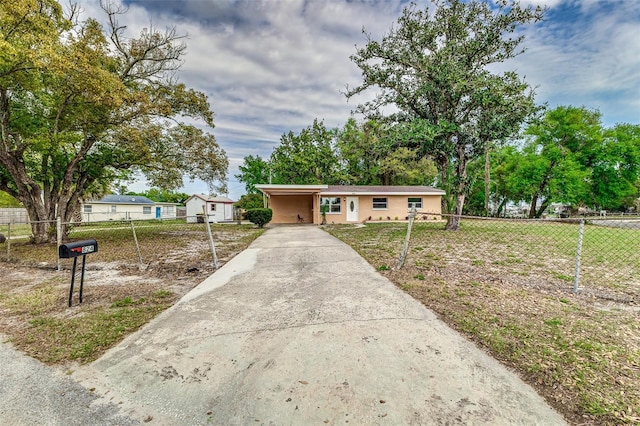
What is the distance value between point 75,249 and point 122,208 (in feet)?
105

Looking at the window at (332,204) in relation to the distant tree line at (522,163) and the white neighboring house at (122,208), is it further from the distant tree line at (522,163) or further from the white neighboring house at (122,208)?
the white neighboring house at (122,208)

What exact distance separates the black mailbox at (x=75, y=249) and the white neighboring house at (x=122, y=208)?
25.1 m

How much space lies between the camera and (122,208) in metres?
30.0

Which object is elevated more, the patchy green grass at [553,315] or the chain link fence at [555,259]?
the chain link fence at [555,259]

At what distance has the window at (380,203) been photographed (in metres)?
20.4

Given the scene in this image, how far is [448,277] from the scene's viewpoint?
5199mm

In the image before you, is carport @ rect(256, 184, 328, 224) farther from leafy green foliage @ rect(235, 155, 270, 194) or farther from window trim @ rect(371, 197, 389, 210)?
leafy green foliage @ rect(235, 155, 270, 194)

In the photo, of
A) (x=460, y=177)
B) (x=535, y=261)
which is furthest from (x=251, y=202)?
(x=535, y=261)

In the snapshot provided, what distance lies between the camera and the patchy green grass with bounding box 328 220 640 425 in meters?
2.07

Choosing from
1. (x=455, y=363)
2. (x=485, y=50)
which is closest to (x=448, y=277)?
(x=455, y=363)

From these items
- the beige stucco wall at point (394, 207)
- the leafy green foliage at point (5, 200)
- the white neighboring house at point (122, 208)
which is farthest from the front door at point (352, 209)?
the leafy green foliage at point (5, 200)

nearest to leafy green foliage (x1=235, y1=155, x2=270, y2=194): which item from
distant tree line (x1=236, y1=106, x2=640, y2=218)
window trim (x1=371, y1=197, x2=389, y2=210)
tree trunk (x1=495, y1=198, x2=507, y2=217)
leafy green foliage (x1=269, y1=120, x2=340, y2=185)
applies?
distant tree line (x1=236, y1=106, x2=640, y2=218)

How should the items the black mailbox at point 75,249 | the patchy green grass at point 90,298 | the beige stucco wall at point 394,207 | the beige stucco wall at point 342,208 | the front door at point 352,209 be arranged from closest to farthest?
the patchy green grass at point 90,298 → the black mailbox at point 75,249 → the beige stucco wall at point 342,208 → the front door at point 352,209 → the beige stucco wall at point 394,207

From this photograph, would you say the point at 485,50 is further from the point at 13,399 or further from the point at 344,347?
the point at 13,399
